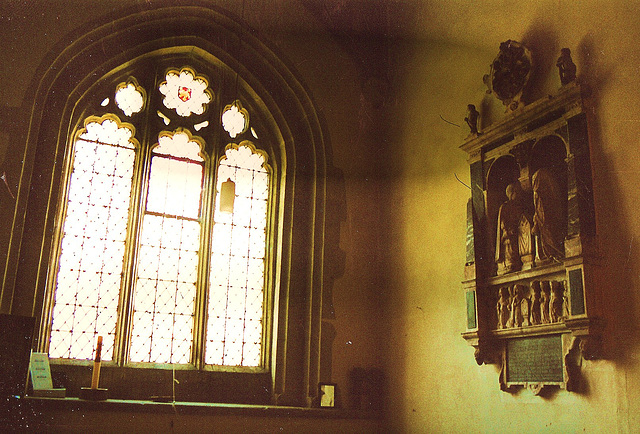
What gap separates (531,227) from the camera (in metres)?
4.89

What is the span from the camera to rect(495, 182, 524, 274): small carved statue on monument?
199 inches

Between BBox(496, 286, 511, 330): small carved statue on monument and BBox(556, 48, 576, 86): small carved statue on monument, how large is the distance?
1663mm

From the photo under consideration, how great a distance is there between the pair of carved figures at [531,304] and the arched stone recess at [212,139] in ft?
6.84

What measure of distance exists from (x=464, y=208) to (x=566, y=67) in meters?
1.62

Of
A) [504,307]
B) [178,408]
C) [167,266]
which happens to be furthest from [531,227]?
[167,266]

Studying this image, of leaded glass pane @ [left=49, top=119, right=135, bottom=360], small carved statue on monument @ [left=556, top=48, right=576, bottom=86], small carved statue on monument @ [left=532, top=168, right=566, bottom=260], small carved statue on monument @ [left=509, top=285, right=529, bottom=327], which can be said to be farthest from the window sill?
small carved statue on monument @ [left=556, top=48, right=576, bottom=86]

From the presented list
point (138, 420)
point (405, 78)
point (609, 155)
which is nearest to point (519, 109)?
point (609, 155)

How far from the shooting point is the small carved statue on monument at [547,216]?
4648mm

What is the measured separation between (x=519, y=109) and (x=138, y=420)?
404cm

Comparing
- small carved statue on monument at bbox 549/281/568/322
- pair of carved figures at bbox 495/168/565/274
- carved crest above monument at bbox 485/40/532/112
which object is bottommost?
small carved statue on monument at bbox 549/281/568/322

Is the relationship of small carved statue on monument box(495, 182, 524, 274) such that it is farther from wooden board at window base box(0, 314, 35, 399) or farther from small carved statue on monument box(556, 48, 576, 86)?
wooden board at window base box(0, 314, 35, 399)

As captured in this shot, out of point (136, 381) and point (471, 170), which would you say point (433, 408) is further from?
point (136, 381)

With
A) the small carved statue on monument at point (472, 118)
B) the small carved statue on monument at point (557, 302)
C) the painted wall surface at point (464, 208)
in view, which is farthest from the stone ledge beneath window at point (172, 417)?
the small carved statue on monument at point (472, 118)

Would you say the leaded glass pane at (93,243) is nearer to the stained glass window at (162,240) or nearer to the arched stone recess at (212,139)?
the stained glass window at (162,240)
